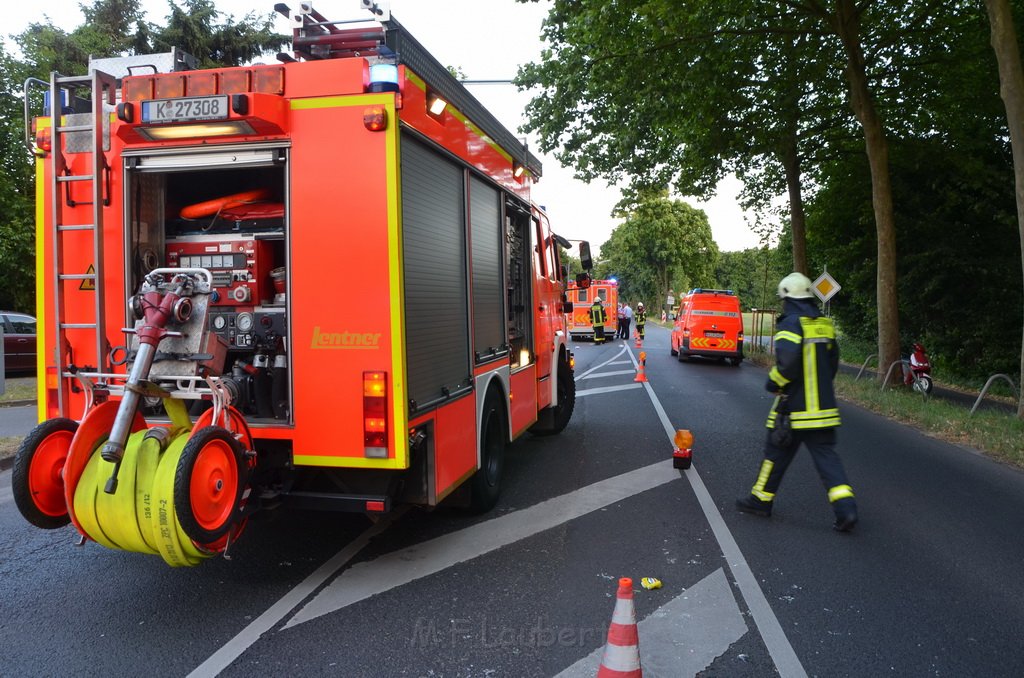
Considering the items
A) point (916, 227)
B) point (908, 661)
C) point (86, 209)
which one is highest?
point (916, 227)

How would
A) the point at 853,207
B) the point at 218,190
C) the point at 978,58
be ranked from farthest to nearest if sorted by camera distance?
the point at 853,207 → the point at 978,58 → the point at 218,190

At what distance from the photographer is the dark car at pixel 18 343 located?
1594cm

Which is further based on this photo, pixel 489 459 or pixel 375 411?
pixel 489 459

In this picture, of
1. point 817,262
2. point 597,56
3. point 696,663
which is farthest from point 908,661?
point 817,262

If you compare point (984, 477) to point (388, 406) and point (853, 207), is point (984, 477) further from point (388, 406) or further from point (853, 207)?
point (853, 207)

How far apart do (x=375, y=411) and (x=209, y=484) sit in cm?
91

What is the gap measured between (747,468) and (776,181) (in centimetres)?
1705

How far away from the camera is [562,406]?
9266mm

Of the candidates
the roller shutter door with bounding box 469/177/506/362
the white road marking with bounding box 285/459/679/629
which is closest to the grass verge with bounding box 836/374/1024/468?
the white road marking with bounding box 285/459/679/629

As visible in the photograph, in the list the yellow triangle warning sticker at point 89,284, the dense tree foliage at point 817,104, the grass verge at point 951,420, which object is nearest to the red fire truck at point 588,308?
the dense tree foliage at point 817,104

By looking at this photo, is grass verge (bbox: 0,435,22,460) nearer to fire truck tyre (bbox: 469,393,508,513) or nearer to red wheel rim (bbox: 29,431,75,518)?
red wheel rim (bbox: 29,431,75,518)

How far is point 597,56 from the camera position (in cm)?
1335

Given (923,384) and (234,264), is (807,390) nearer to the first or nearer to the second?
(234,264)

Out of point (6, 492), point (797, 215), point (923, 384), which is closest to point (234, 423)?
point (6, 492)
